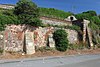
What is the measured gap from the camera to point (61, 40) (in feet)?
106

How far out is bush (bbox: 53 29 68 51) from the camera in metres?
32.1

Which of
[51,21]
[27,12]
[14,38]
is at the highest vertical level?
[27,12]

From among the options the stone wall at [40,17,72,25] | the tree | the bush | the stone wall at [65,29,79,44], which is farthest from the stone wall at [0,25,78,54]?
the stone wall at [40,17,72,25]

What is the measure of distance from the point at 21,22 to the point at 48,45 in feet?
17.1

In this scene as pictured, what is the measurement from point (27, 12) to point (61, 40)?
6312mm

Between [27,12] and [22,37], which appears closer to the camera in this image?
[22,37]

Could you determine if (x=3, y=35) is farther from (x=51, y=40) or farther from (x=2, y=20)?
(x=51, y=40)

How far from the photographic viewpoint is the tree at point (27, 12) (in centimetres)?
2945

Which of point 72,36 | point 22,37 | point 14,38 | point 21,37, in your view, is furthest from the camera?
point 72,36

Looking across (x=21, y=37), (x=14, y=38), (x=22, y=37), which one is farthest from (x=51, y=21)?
(x=14, y=38)

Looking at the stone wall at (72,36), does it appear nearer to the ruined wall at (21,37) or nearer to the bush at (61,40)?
the bush at (61,40)

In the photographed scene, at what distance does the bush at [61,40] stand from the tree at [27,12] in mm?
3474

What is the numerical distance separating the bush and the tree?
3474 millimetres

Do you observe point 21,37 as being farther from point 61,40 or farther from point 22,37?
point 61,40
